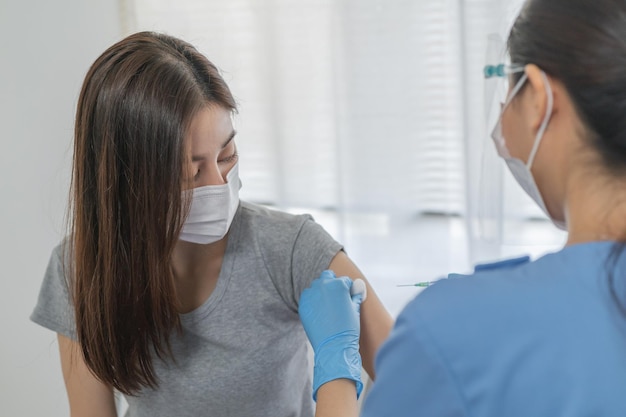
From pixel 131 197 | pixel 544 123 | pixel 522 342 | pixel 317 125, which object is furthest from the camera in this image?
pixel 317 125

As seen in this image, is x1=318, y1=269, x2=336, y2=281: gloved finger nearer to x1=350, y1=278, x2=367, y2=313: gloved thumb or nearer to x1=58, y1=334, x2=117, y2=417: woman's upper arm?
x1=350, y1=278, x2=367, y2=313: gloved thumb

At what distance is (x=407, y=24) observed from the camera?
6.60 ft

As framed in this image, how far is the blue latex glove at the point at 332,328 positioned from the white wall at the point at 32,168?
1.15m

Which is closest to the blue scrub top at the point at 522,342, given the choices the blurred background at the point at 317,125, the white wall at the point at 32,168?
the blurred background at the point at 317,125

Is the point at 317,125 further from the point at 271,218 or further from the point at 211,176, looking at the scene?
the point at 211,176

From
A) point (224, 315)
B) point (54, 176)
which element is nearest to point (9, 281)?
point (54, 176)

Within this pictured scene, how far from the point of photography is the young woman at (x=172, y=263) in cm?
116

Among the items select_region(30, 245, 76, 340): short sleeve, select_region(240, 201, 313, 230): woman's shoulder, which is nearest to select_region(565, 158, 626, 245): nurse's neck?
select_region(240, 201, 313, 230): woman's shoulder

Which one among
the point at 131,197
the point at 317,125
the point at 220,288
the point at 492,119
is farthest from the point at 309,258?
the point at 317,125

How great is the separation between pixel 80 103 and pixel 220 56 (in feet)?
3.83

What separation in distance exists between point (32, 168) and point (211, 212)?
3.72 feet

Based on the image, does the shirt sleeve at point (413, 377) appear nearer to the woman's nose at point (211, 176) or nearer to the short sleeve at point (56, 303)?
the woman's nose at point (211, 176)

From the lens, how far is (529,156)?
0.77 m

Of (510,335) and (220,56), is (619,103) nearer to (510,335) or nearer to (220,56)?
(510,335)
